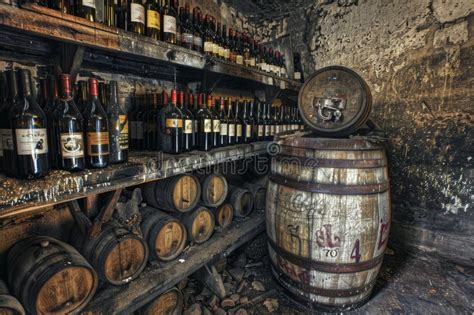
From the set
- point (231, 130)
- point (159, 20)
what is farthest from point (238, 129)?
point (159, 20)

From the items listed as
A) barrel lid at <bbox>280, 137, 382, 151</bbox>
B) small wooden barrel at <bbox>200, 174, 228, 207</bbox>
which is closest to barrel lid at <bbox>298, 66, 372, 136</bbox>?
barrel lid at <bbox>280, 137, 382, 151</bbox>

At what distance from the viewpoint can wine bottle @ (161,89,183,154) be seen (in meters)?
1.57

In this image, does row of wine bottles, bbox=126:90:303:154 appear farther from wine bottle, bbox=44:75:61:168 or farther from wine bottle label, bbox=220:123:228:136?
wine bottle, bbox=44:75:61:168

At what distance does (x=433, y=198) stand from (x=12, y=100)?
3637mm

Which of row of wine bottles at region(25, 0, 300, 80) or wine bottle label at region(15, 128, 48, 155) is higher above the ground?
row of wine bottles at region(25, 0, 300, 80)

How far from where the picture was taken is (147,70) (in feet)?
6.47

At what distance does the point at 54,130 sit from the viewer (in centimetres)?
111

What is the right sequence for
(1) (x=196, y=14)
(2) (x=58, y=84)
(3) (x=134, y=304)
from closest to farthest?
(2) (x=58, y=84) → (3) (x=134, y=304) → (1) (x=196, y=14)

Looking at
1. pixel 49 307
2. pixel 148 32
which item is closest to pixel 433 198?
pixel 148 32

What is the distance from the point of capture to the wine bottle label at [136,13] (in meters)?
1.35

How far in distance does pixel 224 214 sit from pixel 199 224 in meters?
0.36

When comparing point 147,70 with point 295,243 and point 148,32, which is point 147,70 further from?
point 295,243

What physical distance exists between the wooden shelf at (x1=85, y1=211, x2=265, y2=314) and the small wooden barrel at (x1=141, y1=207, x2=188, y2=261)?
0.07 m

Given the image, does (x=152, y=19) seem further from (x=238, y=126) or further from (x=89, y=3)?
(x=238, y=126)
